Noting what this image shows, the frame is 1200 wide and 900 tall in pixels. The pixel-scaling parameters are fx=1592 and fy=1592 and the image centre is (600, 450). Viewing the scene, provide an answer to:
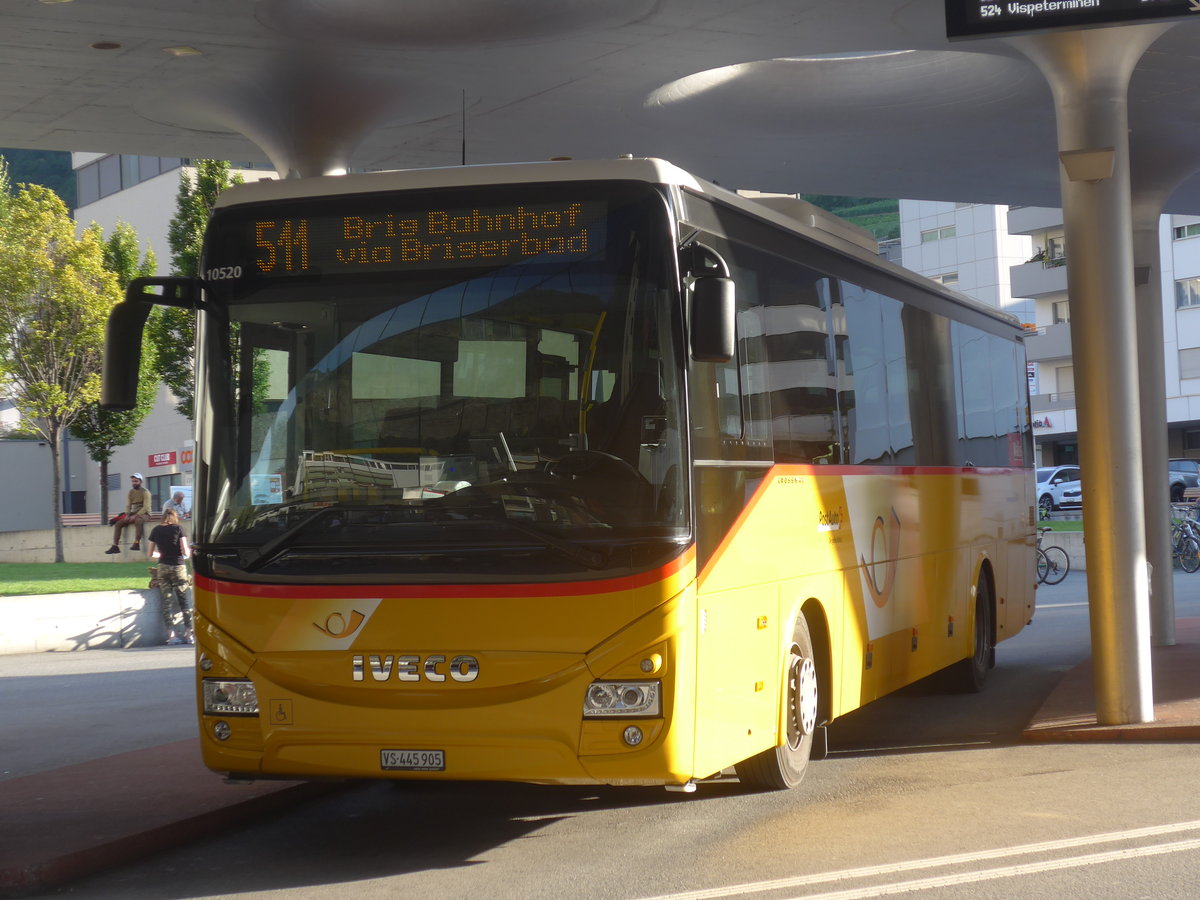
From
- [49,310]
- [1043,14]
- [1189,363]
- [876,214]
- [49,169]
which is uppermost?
[876,214]

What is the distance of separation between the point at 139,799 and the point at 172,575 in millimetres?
13706

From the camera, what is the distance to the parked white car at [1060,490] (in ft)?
181

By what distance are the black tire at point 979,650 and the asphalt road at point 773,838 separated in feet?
9.74

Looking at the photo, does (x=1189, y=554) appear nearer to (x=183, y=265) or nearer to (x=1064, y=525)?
(x=1064, y=525)

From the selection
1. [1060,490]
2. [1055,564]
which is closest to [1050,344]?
[1060,490]

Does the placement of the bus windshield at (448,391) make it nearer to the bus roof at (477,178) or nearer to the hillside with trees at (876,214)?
the bus roof at (477,178)

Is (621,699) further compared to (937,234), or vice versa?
(937,234)

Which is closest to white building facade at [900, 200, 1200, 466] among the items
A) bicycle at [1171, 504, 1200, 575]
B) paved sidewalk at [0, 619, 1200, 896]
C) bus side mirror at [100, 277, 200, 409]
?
bicycle at [1171, 504, 1200, 575]

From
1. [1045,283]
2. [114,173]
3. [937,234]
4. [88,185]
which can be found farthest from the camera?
[937,234]

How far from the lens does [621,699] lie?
728cm

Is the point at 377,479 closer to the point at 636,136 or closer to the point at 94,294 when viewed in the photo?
the point at 636,136

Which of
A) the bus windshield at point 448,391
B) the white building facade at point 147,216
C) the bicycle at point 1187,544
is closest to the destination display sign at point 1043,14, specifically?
the bus windshield at point 448,391

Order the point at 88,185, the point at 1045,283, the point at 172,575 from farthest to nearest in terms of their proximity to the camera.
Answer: the point at 1045,283
the point at 88,185
the point at 172,575

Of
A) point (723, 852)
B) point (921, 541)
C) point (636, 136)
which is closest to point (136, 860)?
point (723, 852)
